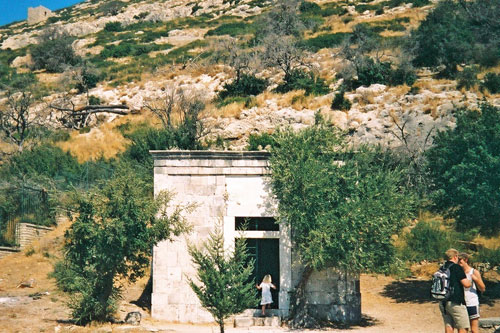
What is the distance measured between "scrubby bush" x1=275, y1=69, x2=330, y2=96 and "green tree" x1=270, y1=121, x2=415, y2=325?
2253 centimetres

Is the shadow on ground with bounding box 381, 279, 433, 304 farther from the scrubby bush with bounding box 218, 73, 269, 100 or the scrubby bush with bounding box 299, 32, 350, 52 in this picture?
the scrubby bush with bounding box 299, 32, 350, 52

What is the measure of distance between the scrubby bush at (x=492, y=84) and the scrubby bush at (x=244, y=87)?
50.3ft

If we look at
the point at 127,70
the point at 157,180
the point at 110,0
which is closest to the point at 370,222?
the point at 157,180

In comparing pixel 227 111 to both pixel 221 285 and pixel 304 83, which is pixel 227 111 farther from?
pixel 221 285

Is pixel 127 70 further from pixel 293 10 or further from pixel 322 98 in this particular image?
pixel 322 98

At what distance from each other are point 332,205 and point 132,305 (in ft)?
21.8

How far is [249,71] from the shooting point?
44.1m

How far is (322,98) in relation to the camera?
3675 cm

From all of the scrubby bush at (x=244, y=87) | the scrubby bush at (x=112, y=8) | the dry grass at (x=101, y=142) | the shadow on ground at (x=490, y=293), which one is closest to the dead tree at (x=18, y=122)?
the dry grass at (x=101, y=142)

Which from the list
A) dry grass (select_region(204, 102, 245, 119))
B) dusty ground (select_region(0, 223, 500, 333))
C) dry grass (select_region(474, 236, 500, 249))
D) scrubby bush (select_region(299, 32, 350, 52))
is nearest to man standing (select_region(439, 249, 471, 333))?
dusty ground (select_region(0, 223, 500, 333))

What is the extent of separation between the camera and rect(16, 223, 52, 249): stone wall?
22.8 m

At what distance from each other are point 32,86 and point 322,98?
2737 centimetres

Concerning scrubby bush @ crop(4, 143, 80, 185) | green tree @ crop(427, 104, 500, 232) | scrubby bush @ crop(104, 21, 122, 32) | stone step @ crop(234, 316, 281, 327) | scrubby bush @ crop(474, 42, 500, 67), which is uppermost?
scrubby bush @ crop(104, 21, 122, 32)

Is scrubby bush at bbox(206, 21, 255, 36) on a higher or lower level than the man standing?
higher
